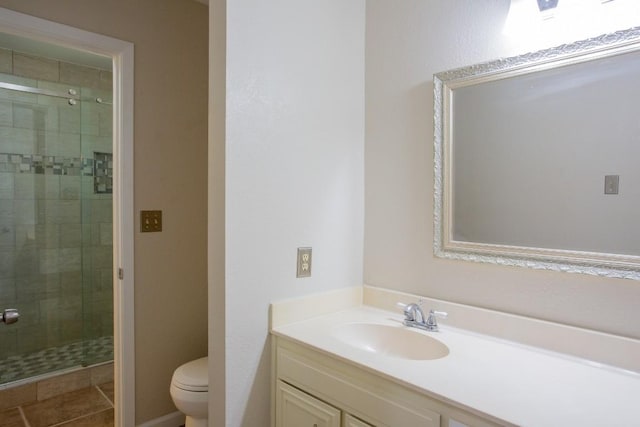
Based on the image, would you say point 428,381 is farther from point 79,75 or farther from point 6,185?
point 79,75

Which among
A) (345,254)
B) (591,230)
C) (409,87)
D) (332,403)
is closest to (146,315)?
(345,254)

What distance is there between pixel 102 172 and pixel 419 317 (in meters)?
2.67

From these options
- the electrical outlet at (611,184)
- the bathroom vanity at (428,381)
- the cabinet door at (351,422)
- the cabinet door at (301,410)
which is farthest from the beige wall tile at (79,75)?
the electrical outlet at (611,184)

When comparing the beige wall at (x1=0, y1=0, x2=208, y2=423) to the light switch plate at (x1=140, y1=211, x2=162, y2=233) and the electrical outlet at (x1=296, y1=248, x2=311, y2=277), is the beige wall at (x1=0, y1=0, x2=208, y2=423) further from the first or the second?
the electrical outlet at (x1=296, y1=248, x2=311, y2=277)

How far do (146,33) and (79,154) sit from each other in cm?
130

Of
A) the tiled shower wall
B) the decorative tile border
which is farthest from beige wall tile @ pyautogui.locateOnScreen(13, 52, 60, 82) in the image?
the decorative tile border

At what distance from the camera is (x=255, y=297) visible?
1.42 metres

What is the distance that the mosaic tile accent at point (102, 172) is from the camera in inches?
116

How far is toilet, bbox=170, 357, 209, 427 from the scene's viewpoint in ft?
5.94

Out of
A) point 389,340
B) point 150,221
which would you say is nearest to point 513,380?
point 389,340

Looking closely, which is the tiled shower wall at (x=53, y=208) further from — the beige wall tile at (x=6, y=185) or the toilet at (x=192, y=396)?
the toilet at (x=192, y=396)

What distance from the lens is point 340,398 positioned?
1.21 metres

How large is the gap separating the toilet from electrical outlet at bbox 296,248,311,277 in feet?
2.61

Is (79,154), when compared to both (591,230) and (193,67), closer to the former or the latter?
(193,67)
